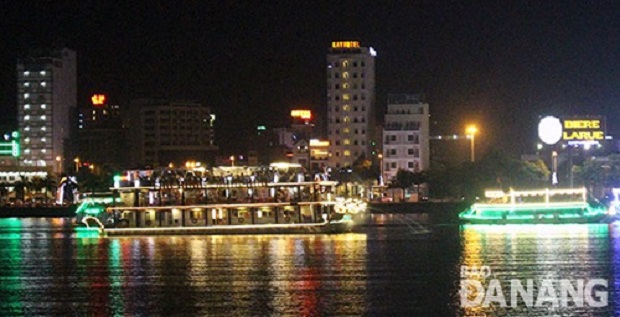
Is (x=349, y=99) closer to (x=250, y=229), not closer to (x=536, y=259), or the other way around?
(x=250, y=229)

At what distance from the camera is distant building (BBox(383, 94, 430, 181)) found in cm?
13712

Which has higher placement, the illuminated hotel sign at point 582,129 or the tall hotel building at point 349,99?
the tall hotel building at point 349,99

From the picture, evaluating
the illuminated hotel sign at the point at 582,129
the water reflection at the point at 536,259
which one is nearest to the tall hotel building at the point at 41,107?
the illuminated hotel sign at the point at 582,129

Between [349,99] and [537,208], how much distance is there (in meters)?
62.9

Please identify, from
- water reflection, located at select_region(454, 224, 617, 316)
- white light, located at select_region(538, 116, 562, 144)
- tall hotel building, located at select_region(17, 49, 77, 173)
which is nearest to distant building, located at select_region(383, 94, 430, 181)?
white light, located at select_region(538, 116, 562, 144)

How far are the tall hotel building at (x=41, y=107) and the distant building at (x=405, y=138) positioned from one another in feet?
208

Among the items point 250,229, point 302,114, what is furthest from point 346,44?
point 250,229

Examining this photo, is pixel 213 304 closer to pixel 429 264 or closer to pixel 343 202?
pixel 429 264

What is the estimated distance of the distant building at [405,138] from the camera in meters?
137

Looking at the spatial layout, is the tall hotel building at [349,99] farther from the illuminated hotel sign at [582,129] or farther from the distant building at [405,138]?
the illuminated hotel sign at [582,129]

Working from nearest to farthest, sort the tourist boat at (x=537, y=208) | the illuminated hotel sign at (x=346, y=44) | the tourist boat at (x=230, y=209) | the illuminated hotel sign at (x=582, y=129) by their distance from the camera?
the tourist boat at (x=230, y=209) → the tourist boat at (x=537, y=208) → the illuminated hotel sign at (x=582, y=129) → the illuminated hotel sign at (x=346, y=44)

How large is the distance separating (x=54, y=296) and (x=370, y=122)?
10986 cm

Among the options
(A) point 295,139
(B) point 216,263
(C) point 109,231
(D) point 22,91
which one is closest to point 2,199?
(D) point 22,91

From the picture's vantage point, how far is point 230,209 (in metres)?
81.2
